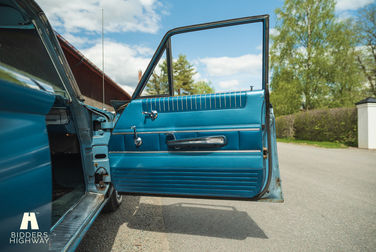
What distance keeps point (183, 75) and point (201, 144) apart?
37.0 inches

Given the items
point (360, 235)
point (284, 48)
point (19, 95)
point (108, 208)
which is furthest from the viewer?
point (284, 48)

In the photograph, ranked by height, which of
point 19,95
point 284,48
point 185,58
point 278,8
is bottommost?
point 19,95

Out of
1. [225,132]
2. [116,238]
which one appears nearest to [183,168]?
[225,132]

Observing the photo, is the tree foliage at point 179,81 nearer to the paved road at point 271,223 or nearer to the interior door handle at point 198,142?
the interior door handle at point 198,142

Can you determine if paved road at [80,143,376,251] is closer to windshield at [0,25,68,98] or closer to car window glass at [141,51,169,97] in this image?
car window glass at [141,51,169,97]

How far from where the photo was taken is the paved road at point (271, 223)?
2.25 metres

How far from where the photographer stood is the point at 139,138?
2064 mm

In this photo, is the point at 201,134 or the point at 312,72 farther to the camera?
the point at 312,72

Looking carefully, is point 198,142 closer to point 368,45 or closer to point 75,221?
point 75,221

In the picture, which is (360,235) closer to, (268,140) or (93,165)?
(268,140)

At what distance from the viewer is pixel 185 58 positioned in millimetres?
2365

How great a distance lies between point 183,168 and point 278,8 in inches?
901

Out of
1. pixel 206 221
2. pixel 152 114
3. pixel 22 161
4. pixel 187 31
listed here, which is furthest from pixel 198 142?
pixel 206 221

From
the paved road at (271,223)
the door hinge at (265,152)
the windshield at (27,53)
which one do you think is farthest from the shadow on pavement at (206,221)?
the windshield at (27,53)
